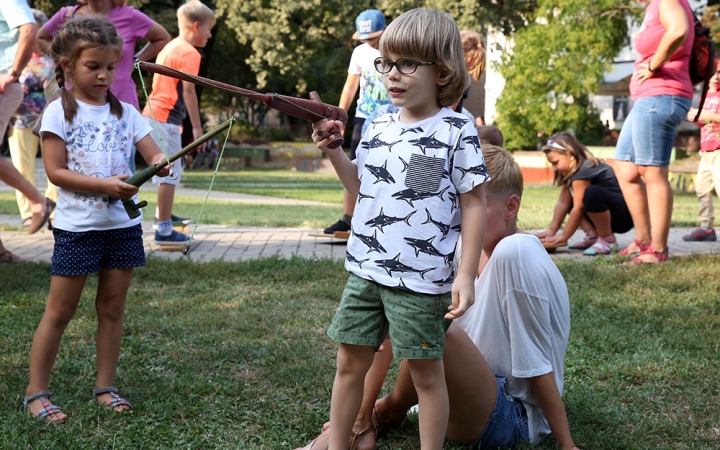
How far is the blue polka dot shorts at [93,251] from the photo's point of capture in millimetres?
3082

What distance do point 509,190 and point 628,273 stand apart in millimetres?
3281

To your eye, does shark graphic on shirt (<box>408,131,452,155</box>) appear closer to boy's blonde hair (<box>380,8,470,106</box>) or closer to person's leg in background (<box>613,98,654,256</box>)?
boy's blonde hair (<box>380,8,470,106</box>)

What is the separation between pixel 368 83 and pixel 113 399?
4463mm

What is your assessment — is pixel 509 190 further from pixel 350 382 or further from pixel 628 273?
pixel 628 273

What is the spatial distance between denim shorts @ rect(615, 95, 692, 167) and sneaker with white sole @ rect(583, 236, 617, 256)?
1.22 m

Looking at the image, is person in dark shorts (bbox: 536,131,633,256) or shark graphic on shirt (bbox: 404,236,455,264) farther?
person in dark shorts (bbox: 536,131,633,256)

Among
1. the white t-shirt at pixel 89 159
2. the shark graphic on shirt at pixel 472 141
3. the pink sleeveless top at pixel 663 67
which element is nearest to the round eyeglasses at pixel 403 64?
the shark graphic on shirt at pixel 472 141

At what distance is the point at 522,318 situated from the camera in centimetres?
280

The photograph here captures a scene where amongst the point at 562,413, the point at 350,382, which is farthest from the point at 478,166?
the point at 562,413

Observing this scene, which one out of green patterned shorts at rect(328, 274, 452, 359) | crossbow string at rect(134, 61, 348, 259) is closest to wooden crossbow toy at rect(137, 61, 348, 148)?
crossbow string at rect(134, 61, 348, 259)

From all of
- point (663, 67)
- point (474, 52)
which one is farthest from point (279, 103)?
point (663, 67)

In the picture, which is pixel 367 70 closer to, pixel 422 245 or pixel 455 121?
pixel 455 121

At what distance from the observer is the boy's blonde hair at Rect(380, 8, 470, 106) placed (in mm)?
2432

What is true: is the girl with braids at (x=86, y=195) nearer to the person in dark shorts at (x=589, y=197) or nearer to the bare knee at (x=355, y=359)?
the bare knee at (x=355, y=359)
